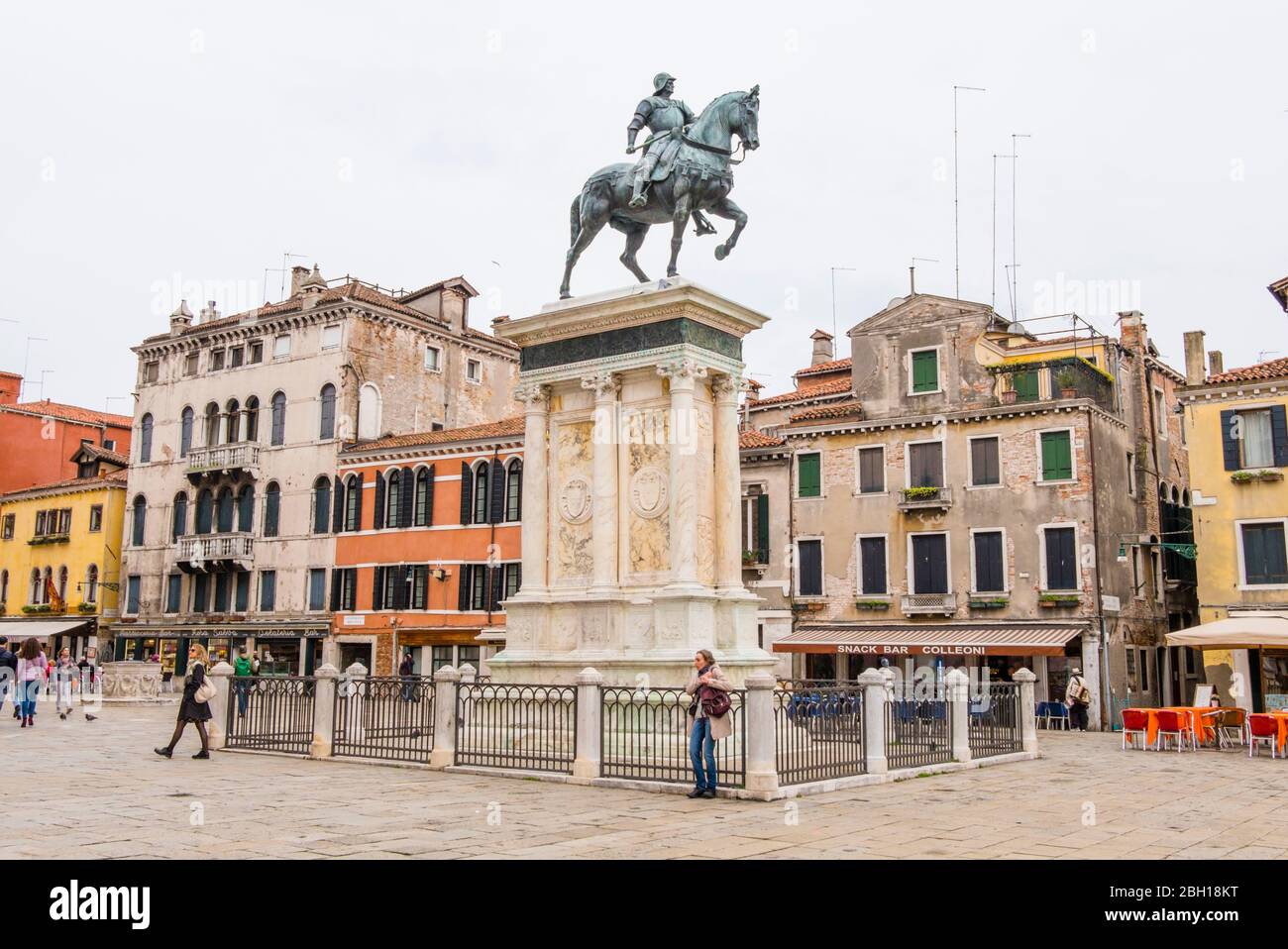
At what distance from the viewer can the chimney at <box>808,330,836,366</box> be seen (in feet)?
149

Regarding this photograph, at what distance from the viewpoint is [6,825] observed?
1016 cm

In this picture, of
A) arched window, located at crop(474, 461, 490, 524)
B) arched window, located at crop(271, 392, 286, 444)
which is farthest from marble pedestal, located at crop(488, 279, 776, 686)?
arched window, located at crop(271, 392, 286, 444)

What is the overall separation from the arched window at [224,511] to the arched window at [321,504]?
4.50 meters

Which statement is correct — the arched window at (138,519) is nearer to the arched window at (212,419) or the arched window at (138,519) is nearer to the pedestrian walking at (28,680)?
the arched window at (212,419)

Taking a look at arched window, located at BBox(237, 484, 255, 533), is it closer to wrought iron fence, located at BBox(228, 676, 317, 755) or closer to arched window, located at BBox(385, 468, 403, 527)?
arched window, located at BBox(385, 468, 403, 527)

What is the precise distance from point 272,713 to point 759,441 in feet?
69.4

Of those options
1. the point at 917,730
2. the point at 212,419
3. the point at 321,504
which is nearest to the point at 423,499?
the point at 321,504

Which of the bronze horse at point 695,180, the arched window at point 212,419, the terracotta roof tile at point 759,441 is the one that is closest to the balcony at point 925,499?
the terracotta roof tile at point 759,441

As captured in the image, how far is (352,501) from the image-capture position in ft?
139

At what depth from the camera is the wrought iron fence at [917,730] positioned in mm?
15641

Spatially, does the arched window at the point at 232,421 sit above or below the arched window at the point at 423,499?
above
